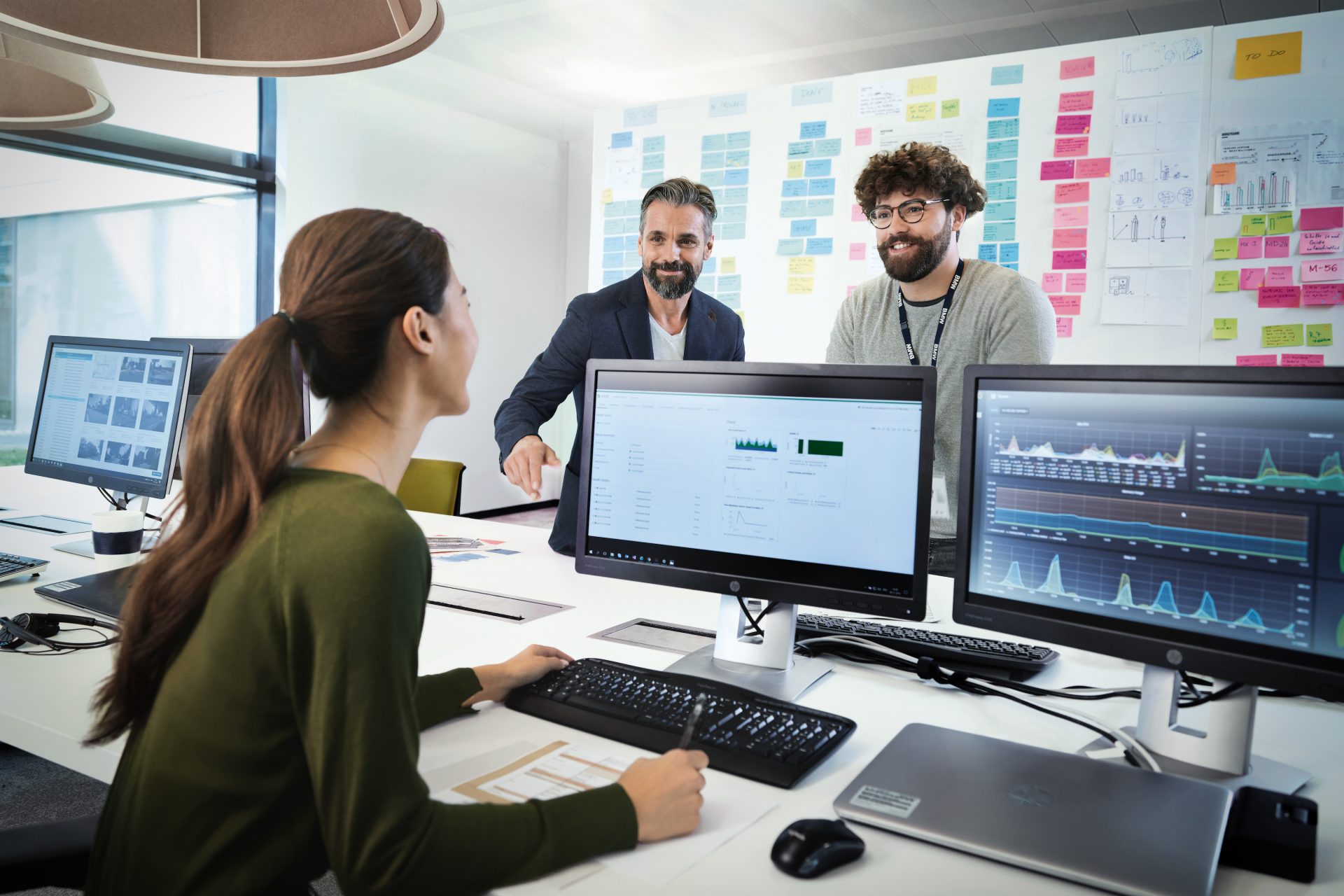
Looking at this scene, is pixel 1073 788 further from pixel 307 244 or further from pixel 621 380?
pixel 307 244

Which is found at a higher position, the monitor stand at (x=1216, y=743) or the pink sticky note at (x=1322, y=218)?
the pink sticky note at (x=1322, y=218)

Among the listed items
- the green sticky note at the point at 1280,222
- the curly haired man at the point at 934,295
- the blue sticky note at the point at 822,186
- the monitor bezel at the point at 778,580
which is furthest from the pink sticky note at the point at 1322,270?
the monitor bezel at the point at 778,580

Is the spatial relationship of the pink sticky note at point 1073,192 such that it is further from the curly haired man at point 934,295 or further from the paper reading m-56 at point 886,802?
the paper reading m-56 at point 886,802

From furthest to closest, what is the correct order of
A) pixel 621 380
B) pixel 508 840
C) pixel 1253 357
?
pixel 1253 357 → pixel 621 380 → pixel 508 840

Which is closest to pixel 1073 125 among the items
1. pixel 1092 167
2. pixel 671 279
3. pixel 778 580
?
pixel 1092 167

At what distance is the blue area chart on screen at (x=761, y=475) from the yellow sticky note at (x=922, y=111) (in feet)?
9.80

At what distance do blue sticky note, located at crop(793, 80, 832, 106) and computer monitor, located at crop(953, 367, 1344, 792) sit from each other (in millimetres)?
3338

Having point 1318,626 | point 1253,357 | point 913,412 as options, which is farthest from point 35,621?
point 1253,357

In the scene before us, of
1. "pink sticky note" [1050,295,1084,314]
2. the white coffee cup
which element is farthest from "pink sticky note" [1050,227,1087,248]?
the white coffee cup

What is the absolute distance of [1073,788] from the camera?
95 centimetres

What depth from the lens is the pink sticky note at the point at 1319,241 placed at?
3.11 metres

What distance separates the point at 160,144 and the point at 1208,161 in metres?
5.01

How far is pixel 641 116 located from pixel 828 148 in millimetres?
1043

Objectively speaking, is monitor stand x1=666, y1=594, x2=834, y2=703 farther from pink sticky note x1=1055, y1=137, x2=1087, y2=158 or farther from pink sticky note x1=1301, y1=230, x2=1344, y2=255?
pink sticky note x1=1055, y1=137, x2=1087, y2=158
